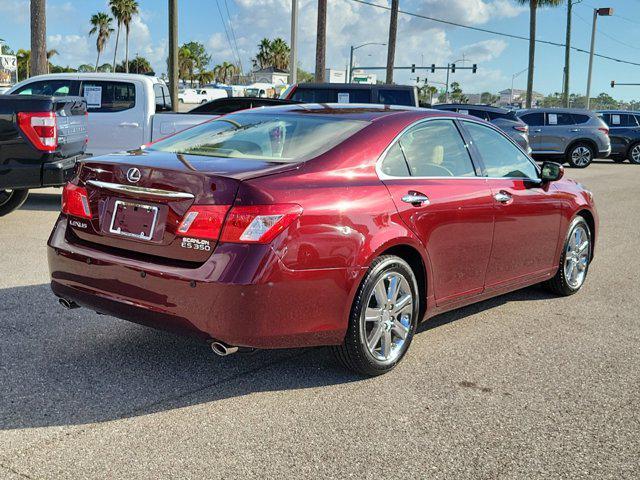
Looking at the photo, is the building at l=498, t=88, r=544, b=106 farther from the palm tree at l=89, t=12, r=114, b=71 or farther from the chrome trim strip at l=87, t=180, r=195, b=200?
the chrome trim strip at l=87, t=180, r=195, b=200

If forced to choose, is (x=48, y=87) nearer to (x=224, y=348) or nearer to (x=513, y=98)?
(x=224, y=348)

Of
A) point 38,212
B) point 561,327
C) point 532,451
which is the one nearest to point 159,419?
point 532,451

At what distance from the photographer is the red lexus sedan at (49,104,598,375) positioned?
3.60m

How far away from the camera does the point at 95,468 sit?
3078mm

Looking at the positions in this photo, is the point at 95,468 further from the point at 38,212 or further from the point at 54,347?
the point at 38,212

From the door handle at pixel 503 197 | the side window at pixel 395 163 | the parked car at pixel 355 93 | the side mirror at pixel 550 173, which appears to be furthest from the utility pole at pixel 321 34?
the side window at pixel 395 163

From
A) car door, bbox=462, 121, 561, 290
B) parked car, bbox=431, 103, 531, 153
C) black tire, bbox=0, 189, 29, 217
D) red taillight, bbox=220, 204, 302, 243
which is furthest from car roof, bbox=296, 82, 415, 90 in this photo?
red taillight, bbox=220, 204, 302, 243

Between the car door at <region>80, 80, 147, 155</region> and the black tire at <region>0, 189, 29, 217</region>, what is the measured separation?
2547 mm

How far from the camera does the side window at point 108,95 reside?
11.8 meters

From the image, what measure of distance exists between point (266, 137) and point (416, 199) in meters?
0.99

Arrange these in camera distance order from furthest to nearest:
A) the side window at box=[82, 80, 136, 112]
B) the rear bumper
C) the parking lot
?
1. the side window at box=[82, 80, 136, 112]
2. the rear bumper
3. the parking lot

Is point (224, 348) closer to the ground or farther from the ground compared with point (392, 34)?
closer to the ground

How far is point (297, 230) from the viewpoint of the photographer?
367cm

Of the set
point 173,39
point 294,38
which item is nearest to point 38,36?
point 173,39
